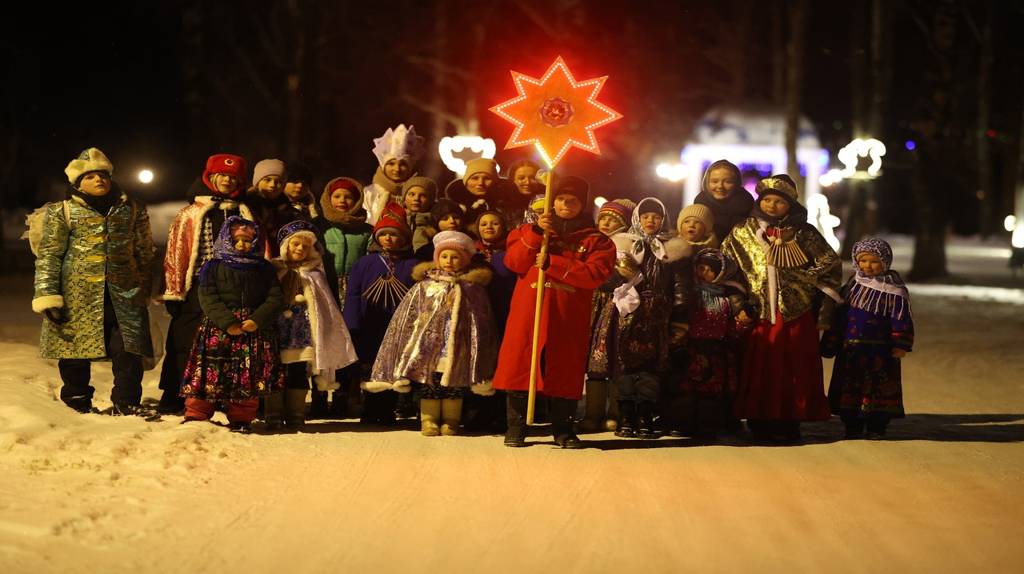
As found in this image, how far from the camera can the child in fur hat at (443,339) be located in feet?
30.6

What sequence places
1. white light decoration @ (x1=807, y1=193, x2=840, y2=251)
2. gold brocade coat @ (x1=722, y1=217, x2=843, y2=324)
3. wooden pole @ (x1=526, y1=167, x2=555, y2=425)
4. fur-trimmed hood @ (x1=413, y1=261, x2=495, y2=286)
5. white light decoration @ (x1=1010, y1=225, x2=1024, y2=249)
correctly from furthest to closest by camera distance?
Answer: 1. white light decoration @ (x1=1010, y1=225, x2=1024, y2=249)
2. white light decoration @ (x1=807, y1=193, x2=840, y2=251)
3. gold brocade coat @ (x1=722, y1=217, x2=843, y2=324)
4. fur-trimmed hood @ (x1=413, y1=261, x2=495, y2=286)
5. wooden pole @ (x1=526, y1=167, x2=555, y2=425)

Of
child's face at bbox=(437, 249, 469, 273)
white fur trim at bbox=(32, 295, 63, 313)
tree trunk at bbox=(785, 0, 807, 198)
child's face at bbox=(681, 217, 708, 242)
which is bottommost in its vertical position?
white fur trim at bbox=(32, 295, 63, 313)

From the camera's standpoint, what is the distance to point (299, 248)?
375 inches

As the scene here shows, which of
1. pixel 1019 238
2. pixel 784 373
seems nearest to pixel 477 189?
pixel 784 373

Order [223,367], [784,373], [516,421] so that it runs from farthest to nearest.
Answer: [784,373]
[223,367]
[516,421]

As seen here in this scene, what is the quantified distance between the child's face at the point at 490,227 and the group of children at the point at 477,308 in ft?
0.06

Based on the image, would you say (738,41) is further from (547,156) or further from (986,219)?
(547,156)

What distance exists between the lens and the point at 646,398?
31.7 ft

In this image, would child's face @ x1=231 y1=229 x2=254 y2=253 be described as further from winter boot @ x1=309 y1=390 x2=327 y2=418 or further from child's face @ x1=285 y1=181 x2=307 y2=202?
winter boot @ x1=309 y1=390 x2=327 y2=418

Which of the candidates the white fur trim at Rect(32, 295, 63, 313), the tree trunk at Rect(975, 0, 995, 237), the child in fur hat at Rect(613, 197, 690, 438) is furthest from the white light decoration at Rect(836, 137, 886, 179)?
the tree trunk at Rect(975, 0, 995, 237)

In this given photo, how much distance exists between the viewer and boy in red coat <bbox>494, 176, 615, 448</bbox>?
9047 mm

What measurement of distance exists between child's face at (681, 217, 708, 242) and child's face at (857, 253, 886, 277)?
1.17m

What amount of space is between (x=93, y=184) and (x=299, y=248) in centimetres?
150

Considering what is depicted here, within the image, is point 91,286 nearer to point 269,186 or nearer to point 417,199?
point 269,186
